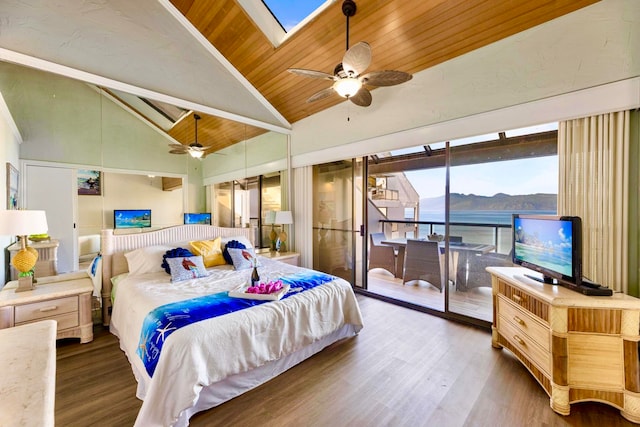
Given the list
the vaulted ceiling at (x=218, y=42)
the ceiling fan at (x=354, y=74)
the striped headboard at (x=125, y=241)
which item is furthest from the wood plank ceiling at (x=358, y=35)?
the striped headboard at (x=125, y=241)

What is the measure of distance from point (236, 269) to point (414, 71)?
130 inches

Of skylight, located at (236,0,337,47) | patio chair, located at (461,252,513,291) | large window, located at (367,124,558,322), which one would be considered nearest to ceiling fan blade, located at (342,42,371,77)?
skylight, located at (236,0,337,47)

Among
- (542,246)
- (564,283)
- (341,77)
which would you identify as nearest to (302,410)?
(564,283)

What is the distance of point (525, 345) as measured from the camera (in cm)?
216

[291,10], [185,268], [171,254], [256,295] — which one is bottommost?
[256,295]

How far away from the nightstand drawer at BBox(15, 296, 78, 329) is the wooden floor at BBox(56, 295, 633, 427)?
370 mm

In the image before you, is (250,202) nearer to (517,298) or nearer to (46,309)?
(46,309)

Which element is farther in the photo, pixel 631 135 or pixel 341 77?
pixel 341 77

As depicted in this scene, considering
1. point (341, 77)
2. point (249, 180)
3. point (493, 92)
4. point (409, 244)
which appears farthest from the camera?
point (249, 180)

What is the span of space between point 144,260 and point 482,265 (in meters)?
3.91

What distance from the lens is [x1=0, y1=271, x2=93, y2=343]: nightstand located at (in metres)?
2.28

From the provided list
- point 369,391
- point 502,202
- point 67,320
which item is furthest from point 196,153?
point 502,202

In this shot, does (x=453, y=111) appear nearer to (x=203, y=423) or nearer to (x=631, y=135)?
(x=631, y=135)

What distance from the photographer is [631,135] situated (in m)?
2.18
